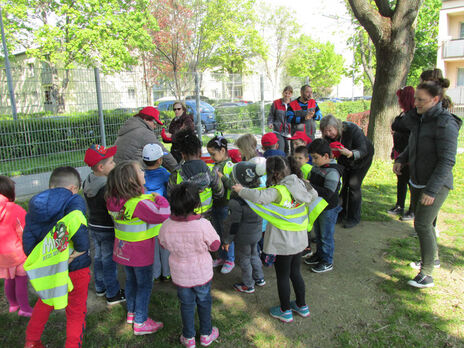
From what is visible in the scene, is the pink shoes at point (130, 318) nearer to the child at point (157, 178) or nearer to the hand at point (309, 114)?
the child at point (157, 178)

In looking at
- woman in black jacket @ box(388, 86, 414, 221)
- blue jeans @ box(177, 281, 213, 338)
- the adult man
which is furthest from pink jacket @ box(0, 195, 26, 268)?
the adult man

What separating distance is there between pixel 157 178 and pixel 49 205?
3.99ft

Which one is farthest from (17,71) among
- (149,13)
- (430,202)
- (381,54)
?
(149,13)

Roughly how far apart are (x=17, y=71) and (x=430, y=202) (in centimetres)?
603

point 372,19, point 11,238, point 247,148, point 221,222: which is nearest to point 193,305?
point 221,222

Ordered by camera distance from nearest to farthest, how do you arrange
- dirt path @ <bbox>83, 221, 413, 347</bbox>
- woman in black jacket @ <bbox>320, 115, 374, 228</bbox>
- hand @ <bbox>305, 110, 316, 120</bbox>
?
dirt path @ <bbox>83, 221, 413, 347</bbox>, woman in black jacket @ <bbox>320, 115, 374, 228</bbox>, hand @ <bbox>305, 110, 316, 120</bbox>

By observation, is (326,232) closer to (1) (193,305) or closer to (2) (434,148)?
(2) (434,148)

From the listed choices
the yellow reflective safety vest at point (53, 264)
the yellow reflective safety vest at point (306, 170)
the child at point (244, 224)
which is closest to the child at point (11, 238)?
the yellow reflective safety vest at point (53, 264)

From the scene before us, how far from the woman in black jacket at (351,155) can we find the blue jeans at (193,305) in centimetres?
286

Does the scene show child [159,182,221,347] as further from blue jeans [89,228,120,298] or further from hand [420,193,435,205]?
hand [420,193,435,205]

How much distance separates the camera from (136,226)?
2.77 meters

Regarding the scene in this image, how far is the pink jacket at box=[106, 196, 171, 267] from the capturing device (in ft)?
8.86

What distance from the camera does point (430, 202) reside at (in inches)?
129

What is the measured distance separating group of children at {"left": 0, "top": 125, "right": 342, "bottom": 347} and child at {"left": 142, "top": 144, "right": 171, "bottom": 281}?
11 millimetres
